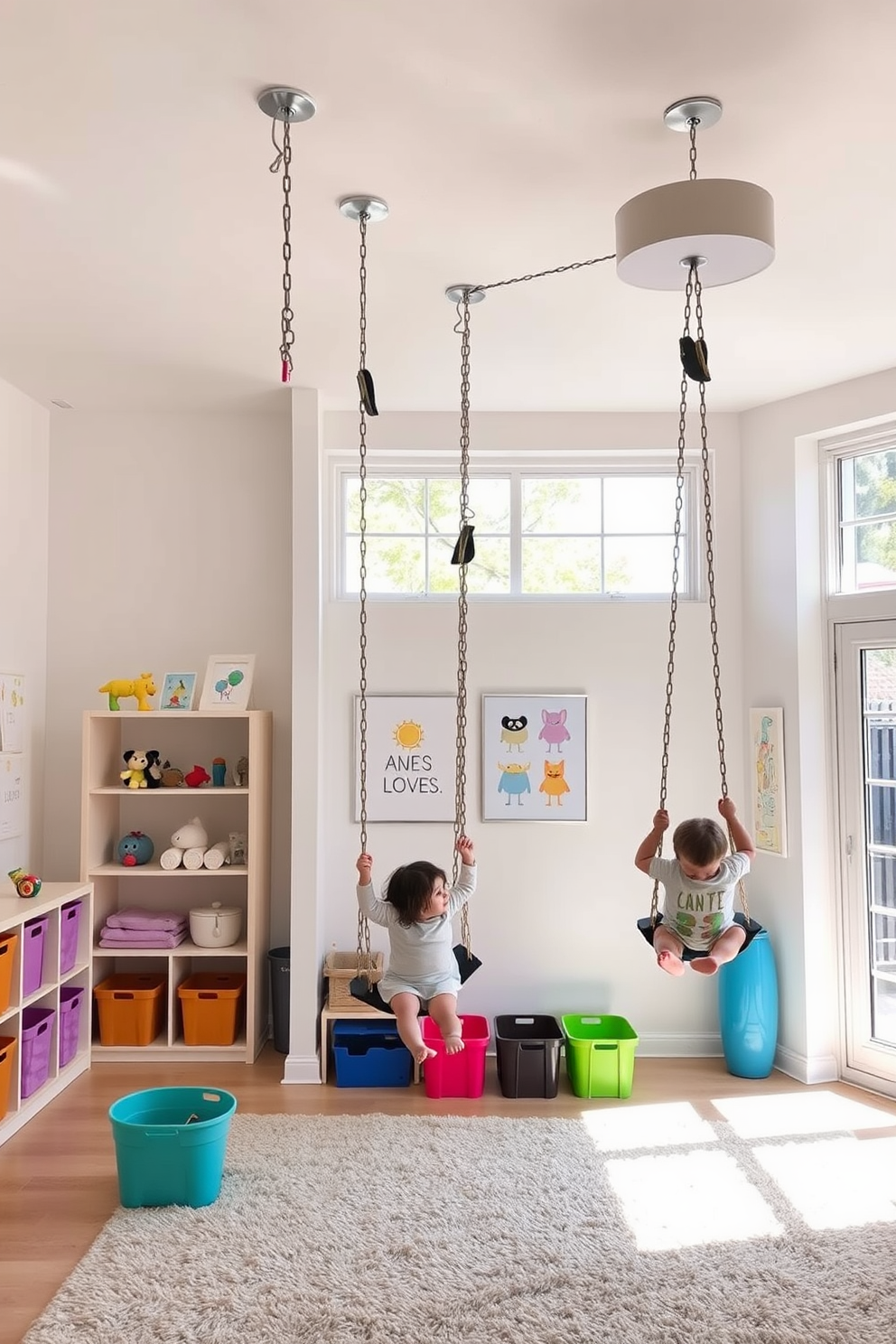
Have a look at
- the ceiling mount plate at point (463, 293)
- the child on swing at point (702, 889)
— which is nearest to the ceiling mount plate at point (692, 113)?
the ceiling mount plate at point (463, 293)

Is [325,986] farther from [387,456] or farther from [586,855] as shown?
[387,456]

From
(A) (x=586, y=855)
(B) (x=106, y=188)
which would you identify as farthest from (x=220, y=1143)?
(B) (x=106, y=188)

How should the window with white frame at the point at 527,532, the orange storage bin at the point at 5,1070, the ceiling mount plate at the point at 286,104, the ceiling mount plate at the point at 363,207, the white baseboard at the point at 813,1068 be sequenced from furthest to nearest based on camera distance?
the window with white frame at the point at 527,532 → the white baseboard at the point at 813,1068 → the orange storage bin at the point at 5,1070 → the ceiling mount plate at the point at 363,207 → the ceiling mount plate at the point at 286,104

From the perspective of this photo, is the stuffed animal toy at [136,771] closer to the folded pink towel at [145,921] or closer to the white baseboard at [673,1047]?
the folded pink towel at [145,921]

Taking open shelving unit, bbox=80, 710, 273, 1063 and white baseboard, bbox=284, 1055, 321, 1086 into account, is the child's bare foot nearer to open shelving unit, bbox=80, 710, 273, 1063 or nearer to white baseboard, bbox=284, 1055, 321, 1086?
white baseboard, bbox=284, 1055, 321, 1086

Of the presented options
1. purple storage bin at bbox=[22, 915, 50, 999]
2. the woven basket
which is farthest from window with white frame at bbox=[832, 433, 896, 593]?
purple storage bin at bbox=[22, 915, 50, 999]

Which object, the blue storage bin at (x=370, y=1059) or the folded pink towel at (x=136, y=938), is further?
the folded pink towel at (x=136, y=938)

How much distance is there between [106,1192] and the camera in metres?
3.50

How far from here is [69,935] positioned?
466 centimetres

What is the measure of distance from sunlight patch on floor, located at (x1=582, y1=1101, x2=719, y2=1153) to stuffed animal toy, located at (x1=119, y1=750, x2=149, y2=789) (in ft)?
7.85

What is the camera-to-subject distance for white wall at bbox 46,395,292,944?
5.21 m

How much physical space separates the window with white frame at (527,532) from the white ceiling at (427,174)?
792 mm

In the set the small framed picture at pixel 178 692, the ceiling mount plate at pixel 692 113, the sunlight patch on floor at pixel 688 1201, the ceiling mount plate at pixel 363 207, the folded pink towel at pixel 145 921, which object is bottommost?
the sunlight patch on floor at pixel 688 1201

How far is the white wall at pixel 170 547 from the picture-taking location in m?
5.21
